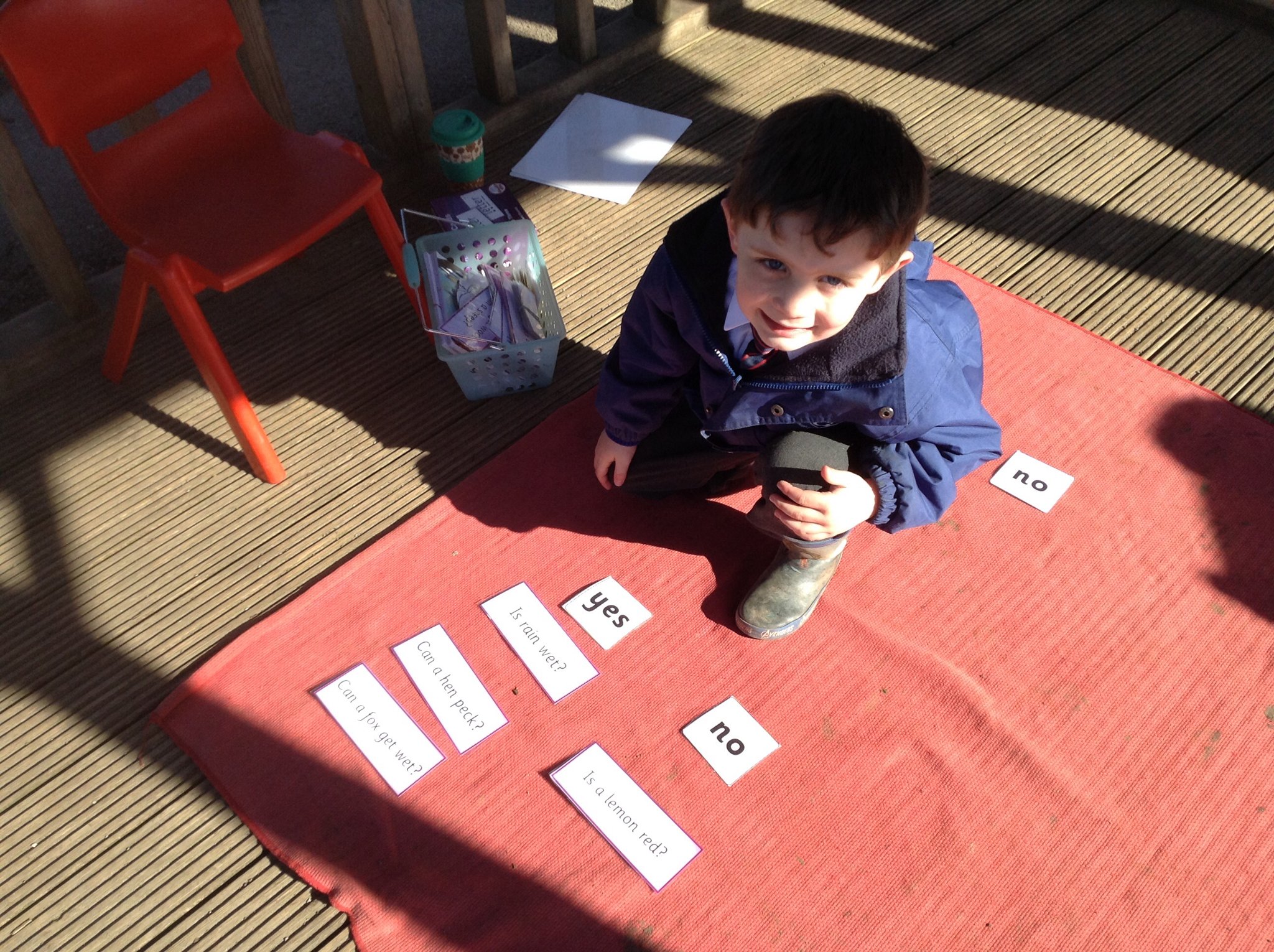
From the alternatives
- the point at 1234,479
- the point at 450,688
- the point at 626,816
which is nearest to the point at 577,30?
the point at 450,688

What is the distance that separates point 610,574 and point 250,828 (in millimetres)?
793

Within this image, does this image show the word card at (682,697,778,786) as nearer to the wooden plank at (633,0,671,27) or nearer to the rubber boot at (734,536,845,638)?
the rubber boot at (734,536,845,638)

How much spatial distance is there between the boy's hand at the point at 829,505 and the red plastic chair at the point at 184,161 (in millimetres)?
1047

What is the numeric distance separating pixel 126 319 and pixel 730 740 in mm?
1571

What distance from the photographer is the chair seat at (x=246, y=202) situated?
173 centimetres

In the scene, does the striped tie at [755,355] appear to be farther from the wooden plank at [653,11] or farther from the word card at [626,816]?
the wooden plank at [653,11]

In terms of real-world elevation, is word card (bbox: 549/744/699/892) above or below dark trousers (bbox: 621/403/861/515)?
below

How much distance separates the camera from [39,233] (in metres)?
1.99

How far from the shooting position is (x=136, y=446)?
2.04 metres

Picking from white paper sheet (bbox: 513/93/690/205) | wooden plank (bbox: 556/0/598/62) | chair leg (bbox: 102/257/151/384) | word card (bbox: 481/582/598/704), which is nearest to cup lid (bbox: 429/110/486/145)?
white paper sheet (bbox: 513/93/690/205)

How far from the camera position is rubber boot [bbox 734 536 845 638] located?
1698 mm

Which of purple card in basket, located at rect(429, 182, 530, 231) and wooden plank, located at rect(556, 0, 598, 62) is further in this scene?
wooden plank, located at rect(556, 0, 598, 62)

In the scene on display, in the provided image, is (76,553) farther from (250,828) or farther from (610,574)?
(610,574)

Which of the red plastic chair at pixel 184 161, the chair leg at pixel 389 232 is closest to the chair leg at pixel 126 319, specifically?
the red plastic chair at pixel 184 161
